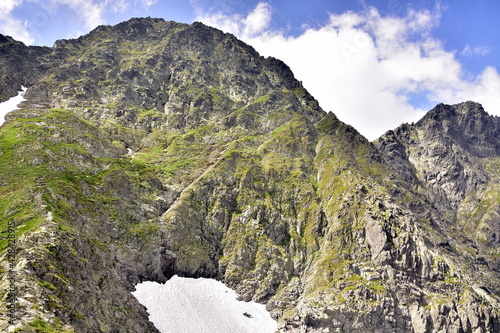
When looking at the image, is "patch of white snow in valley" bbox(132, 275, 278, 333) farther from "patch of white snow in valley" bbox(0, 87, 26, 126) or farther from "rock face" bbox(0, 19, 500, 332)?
"patch of white snow in valley" bbox(0, 87, 26, 126)

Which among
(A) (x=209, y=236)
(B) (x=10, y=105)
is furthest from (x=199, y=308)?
(B) (x=10, y=105)

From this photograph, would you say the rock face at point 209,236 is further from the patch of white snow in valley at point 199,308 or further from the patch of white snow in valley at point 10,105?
the patch of white snow in valley at point 10,105

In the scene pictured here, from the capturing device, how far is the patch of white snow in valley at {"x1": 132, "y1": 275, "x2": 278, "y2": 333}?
3238 inches

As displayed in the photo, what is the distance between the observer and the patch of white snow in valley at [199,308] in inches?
Answer: 3238

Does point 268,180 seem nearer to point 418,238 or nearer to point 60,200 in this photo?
point 418,238

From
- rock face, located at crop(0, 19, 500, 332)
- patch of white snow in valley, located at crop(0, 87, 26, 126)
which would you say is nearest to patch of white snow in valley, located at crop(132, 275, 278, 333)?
rock face, located at crop(0, 19, 500, 332)

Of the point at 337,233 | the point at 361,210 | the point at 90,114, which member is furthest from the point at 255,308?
the point at 90,114

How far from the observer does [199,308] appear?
90250mm

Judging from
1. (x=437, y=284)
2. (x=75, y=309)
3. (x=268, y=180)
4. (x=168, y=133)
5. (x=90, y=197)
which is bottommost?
(x=75, y=309)

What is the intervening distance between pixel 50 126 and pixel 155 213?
194 ft

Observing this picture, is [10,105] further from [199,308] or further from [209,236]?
[199,308]

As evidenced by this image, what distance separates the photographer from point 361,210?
119 m

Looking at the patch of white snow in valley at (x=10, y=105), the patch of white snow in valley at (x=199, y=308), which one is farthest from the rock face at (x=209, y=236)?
the patch of white snow in valley at (x=10, y=105)

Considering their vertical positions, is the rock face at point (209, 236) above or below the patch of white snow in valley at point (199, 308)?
above
